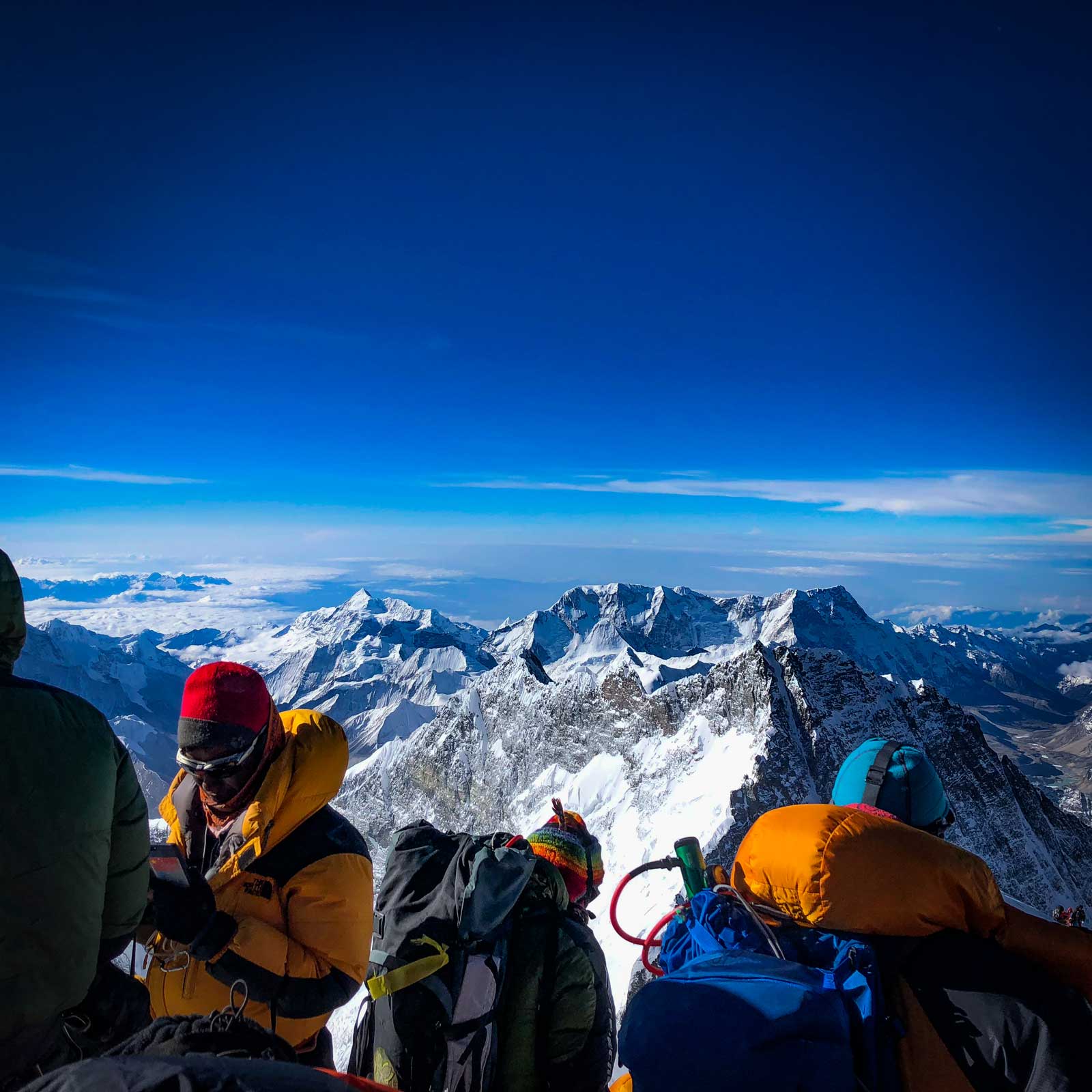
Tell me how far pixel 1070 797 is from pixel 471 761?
173049mm

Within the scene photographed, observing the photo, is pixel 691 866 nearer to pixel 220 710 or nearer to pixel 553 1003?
pixel 553 1003

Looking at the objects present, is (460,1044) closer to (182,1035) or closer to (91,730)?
(182,1035)

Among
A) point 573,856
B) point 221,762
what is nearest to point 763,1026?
point 573,856

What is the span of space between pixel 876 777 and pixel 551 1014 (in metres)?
3.31

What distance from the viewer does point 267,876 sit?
190 inches

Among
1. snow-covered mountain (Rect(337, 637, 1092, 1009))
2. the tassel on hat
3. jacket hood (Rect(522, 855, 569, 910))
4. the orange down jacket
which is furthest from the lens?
snow-covered mountain (Rect(337, 637, 1092, 1009))

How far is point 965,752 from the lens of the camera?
199 ft

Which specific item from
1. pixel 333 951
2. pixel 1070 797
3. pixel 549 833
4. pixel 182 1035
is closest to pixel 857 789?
pixel 549 833

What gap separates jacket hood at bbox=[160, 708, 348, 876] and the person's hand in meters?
0.39

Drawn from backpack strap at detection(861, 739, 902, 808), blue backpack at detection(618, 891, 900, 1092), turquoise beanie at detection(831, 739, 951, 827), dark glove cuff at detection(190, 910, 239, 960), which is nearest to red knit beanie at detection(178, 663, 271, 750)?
dark glove cuff at detection(190, 910, 239, 960)

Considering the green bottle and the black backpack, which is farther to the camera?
the green bottle

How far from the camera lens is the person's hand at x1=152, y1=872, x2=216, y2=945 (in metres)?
4.21

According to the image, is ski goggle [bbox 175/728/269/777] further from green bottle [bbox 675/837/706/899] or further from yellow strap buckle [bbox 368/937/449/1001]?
green bottle [bbox 675/837/706/899]

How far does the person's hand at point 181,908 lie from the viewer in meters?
4.21
